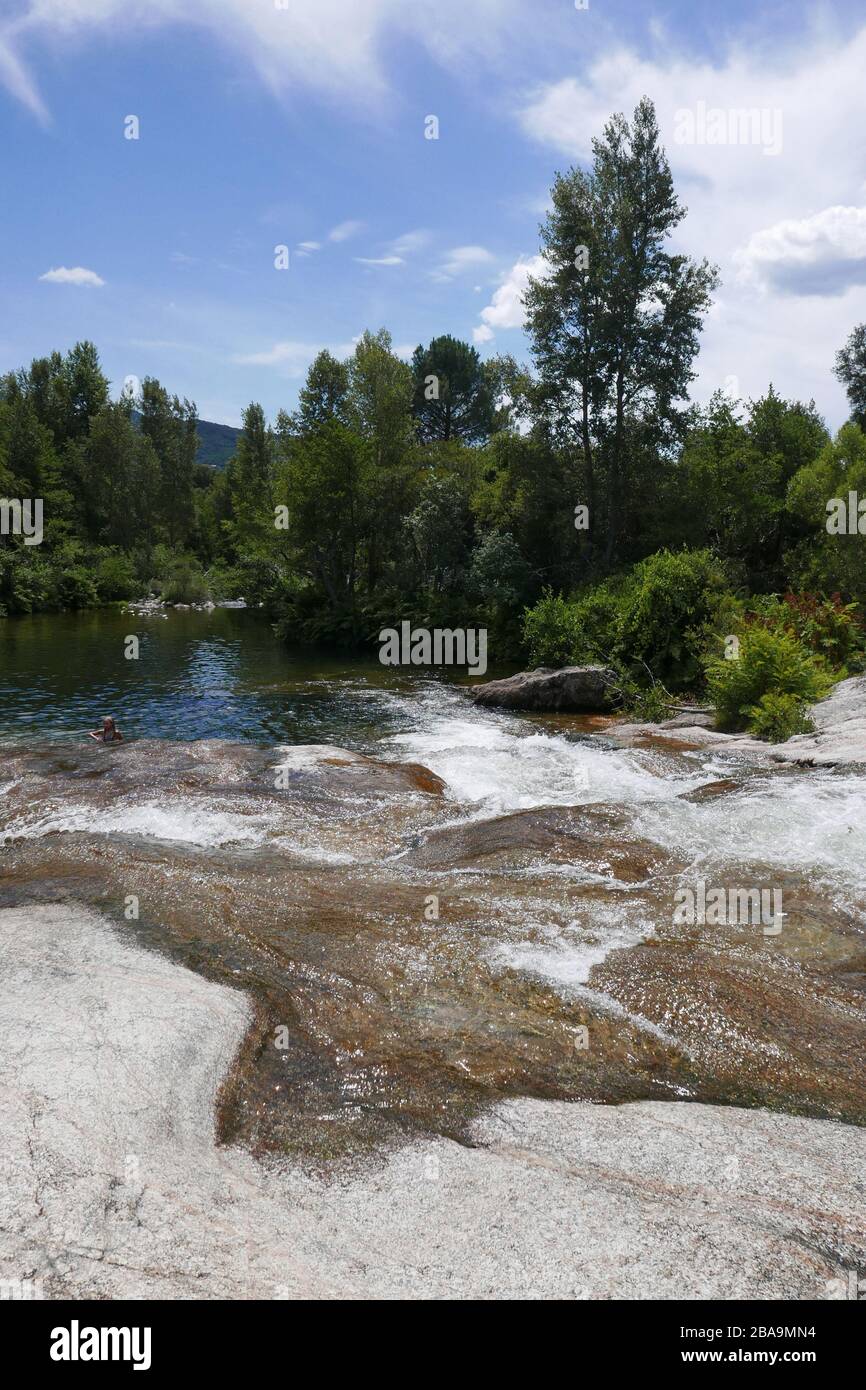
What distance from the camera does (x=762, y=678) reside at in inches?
782

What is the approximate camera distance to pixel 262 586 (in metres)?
53.9

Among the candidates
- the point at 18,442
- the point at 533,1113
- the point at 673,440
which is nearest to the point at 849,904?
the point at 533,1113

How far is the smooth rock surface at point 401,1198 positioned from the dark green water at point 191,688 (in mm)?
14756

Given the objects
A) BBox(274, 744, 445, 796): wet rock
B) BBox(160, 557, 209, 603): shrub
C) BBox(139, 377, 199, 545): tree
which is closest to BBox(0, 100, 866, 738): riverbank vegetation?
BBox(274, 744, 445, 796): wet rock

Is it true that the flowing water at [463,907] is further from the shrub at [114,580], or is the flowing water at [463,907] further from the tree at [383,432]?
the shrub at [114,580]

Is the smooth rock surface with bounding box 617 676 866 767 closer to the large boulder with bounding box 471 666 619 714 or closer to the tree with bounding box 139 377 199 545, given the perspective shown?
the large boulder with bounding box 471 666 619 714

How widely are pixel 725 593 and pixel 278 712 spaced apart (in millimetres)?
16187

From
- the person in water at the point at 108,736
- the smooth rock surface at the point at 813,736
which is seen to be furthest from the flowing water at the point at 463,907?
the smooth rock surface at the point at 813,736
